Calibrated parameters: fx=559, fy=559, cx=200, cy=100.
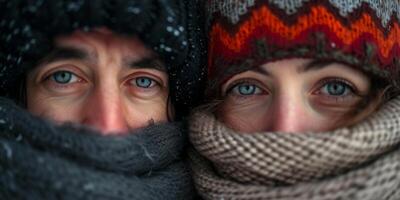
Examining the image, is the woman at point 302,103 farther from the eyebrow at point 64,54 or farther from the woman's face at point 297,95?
the eyebrow at point 64,54

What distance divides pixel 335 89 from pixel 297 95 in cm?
10

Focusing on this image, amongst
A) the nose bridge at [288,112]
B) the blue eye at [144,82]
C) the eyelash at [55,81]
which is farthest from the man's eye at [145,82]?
the nose bridge at [288,112]

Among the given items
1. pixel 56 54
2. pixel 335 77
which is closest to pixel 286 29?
pixel 335 77

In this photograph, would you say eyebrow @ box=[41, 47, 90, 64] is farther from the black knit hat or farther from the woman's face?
the woman's face

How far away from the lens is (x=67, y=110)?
125cm

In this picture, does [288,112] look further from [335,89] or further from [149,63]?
[149,63]

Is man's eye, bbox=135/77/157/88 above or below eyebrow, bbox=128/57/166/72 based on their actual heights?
below

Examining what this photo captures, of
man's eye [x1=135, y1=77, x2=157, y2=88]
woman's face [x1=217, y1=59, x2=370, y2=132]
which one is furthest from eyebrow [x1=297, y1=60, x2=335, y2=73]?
man's eye [x1=135, y1=77, x2=157, y2=88]

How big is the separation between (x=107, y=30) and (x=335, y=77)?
0.50 m

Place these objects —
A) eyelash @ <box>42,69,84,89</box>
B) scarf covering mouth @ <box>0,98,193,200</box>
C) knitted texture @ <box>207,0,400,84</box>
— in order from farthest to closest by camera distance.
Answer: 1. eyelash @ <box>42,69,84,89</box>
2. knitted texture @ <box>207,0,400,84</box>
3. scarf covering mouth @ <box>0,98,193,200</box>

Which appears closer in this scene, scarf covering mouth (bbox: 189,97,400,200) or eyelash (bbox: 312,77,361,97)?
scarf covering mouth (bbox: 189,97,400,200)

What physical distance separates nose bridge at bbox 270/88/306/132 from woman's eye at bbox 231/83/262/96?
0.26 ft

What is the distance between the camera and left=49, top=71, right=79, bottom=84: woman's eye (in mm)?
1270

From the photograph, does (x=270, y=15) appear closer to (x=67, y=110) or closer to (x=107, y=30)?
(x=107, y=30)
